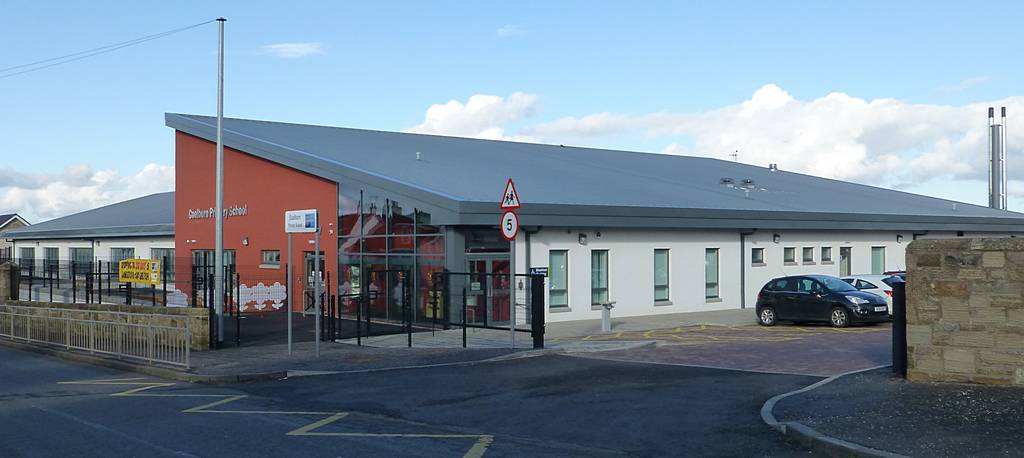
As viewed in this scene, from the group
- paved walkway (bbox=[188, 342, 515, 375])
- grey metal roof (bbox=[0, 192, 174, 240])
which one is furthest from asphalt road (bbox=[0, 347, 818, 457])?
grey metal roof (bbox=[0, 192, 174, 240])

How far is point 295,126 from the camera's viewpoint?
3922 cm

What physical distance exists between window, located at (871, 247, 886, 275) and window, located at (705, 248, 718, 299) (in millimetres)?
9648

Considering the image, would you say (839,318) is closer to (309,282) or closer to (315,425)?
(309,282)

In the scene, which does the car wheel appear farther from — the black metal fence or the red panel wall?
the black metal fence

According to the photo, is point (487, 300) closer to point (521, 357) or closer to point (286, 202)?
point (521, 357)

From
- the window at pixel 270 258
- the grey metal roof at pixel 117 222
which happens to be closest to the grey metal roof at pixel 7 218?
the grey metal roof at pixel 117 222

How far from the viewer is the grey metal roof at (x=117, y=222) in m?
43.4

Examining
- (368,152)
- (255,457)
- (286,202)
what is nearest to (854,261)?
(368,152)

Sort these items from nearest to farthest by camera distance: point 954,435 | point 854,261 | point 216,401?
1. point 954,435
2. point 216,401
3. point 854,261

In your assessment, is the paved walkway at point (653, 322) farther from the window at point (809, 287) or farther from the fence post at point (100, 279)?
the fence post at point (100, 279)

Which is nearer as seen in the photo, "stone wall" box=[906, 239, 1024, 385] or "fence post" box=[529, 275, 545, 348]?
"stone wall" box=[906, 239, 1024, 385]

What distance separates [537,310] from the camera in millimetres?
19938

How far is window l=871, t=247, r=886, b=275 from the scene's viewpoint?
38125 millimetres

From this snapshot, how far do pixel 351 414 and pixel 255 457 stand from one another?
9.68 feet
